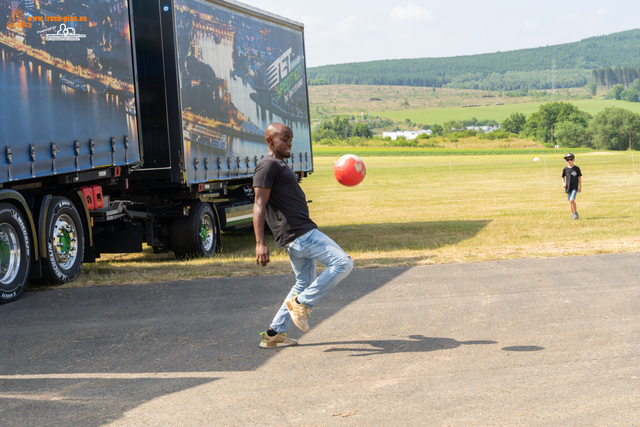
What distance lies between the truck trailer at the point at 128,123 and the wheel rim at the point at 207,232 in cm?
2

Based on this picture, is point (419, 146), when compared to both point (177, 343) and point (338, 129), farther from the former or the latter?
point (177, 343)

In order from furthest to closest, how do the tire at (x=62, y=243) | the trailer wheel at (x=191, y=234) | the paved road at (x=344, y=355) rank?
1. the trailer wheel at (x=191, y=234)
2. the tire at (x=62, y=243)
3. the paved road at (x=344, y=355)

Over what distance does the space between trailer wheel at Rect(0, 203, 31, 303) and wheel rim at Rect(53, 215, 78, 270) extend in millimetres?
706

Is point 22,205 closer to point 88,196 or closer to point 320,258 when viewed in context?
point 88,196

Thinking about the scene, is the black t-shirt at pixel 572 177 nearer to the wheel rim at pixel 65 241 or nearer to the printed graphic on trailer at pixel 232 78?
the printed graphic on trailer at pixel 232 78

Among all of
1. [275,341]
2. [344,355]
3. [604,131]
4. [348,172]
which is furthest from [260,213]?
[604,131]

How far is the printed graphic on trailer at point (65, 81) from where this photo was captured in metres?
8.62

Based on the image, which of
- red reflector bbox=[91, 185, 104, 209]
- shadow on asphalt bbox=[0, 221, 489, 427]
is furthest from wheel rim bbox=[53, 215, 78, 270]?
red reflector bbox=[91, 185, 104, 209]

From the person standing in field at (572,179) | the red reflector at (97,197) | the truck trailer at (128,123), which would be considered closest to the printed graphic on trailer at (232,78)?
the truck trailer at (128,123)

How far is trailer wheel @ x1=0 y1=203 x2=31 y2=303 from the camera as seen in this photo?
865 cm

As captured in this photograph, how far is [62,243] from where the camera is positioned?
1001 centimetres

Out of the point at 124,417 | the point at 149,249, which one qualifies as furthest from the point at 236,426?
the point at 149,249

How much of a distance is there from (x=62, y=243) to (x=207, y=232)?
379 centimetres

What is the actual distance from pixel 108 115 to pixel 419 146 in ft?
383
